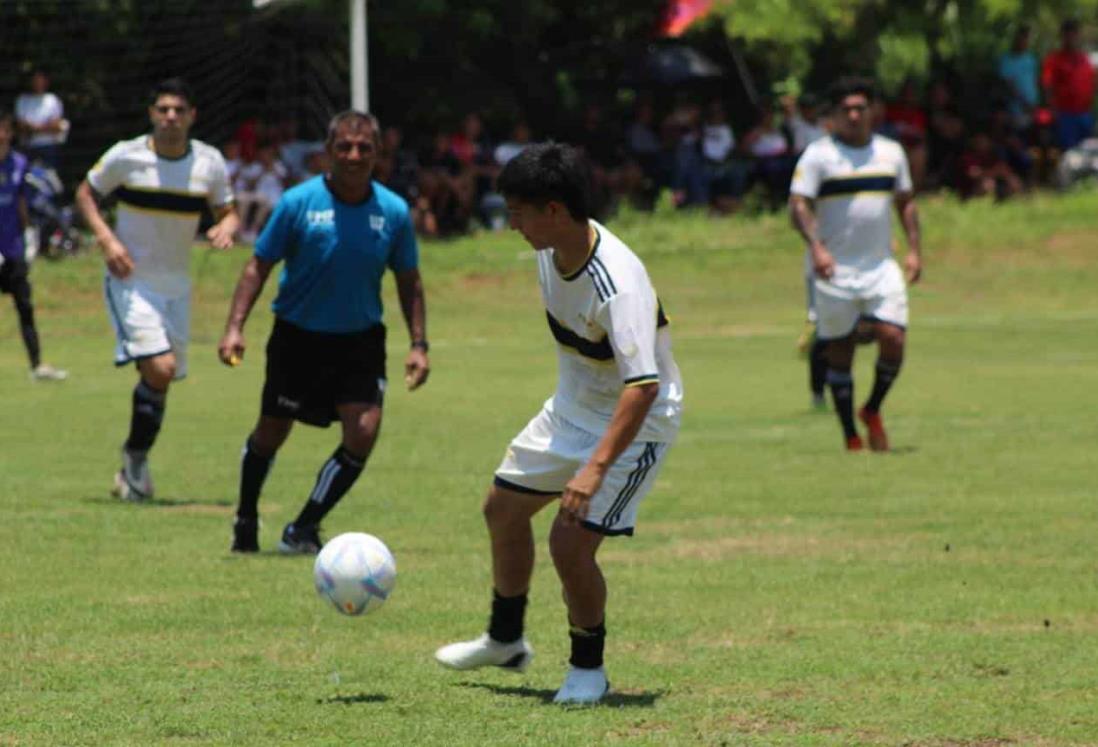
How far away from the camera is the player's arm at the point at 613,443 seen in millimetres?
6637

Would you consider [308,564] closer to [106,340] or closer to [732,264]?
[106,340]

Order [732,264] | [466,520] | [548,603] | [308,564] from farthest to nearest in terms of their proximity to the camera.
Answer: [732,264] < [466,520] < [308,564] < [548,603]

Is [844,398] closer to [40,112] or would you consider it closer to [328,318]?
[328,318]

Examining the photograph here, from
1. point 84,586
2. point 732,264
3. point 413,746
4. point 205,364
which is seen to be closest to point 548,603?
point 84,586

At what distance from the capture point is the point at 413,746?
6.37 m

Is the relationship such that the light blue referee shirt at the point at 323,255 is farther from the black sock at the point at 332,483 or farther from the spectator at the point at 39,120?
the spectator at the point at 39,120

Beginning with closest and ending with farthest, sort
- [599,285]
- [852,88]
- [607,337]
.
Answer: [599,285], [607,337], [852,88]

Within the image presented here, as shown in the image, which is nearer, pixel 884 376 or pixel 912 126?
pixel 884 376

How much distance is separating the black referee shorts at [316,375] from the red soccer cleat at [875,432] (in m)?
5.36

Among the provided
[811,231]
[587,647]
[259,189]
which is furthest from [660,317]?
[259,189]

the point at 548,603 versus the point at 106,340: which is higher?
the point at 548,603

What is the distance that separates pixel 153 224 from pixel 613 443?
6329 millimetres

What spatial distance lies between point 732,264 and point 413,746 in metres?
23.4

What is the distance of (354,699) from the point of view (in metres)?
7.10
